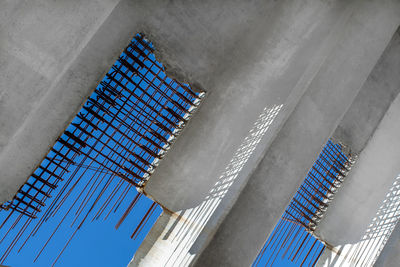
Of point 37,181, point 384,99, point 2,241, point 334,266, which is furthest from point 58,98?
point 384,99

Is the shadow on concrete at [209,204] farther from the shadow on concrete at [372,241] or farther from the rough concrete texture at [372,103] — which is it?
the shadow on concrete at [372,241]

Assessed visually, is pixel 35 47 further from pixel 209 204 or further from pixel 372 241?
pixel 372 241

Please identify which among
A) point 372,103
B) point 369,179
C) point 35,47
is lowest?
point 35,47

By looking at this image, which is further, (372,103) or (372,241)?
(372,103)

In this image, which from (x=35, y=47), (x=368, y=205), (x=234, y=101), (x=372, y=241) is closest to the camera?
(x=35, y=47)

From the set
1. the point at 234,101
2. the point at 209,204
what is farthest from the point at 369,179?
the point at 209,204

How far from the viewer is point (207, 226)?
16.1 ft

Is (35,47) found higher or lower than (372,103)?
lower

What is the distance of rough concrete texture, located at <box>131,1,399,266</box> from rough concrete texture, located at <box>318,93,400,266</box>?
1890 millimetres

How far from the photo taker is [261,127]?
219 inches

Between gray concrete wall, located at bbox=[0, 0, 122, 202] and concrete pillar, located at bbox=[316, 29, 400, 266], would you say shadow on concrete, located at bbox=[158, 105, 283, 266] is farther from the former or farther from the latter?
gray concrete wall, located at bbox=[0, 0, 122, 202]

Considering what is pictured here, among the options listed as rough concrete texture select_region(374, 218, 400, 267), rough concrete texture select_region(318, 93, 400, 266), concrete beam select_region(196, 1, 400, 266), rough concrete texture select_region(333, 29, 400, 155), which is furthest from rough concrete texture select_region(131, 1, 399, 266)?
rough concrete texture select_region(374, 218, 400, 267)

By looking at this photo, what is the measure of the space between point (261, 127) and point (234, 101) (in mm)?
622

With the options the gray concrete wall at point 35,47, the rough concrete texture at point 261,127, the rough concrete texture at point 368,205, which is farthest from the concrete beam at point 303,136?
the gray concrete wall at point 35,47
